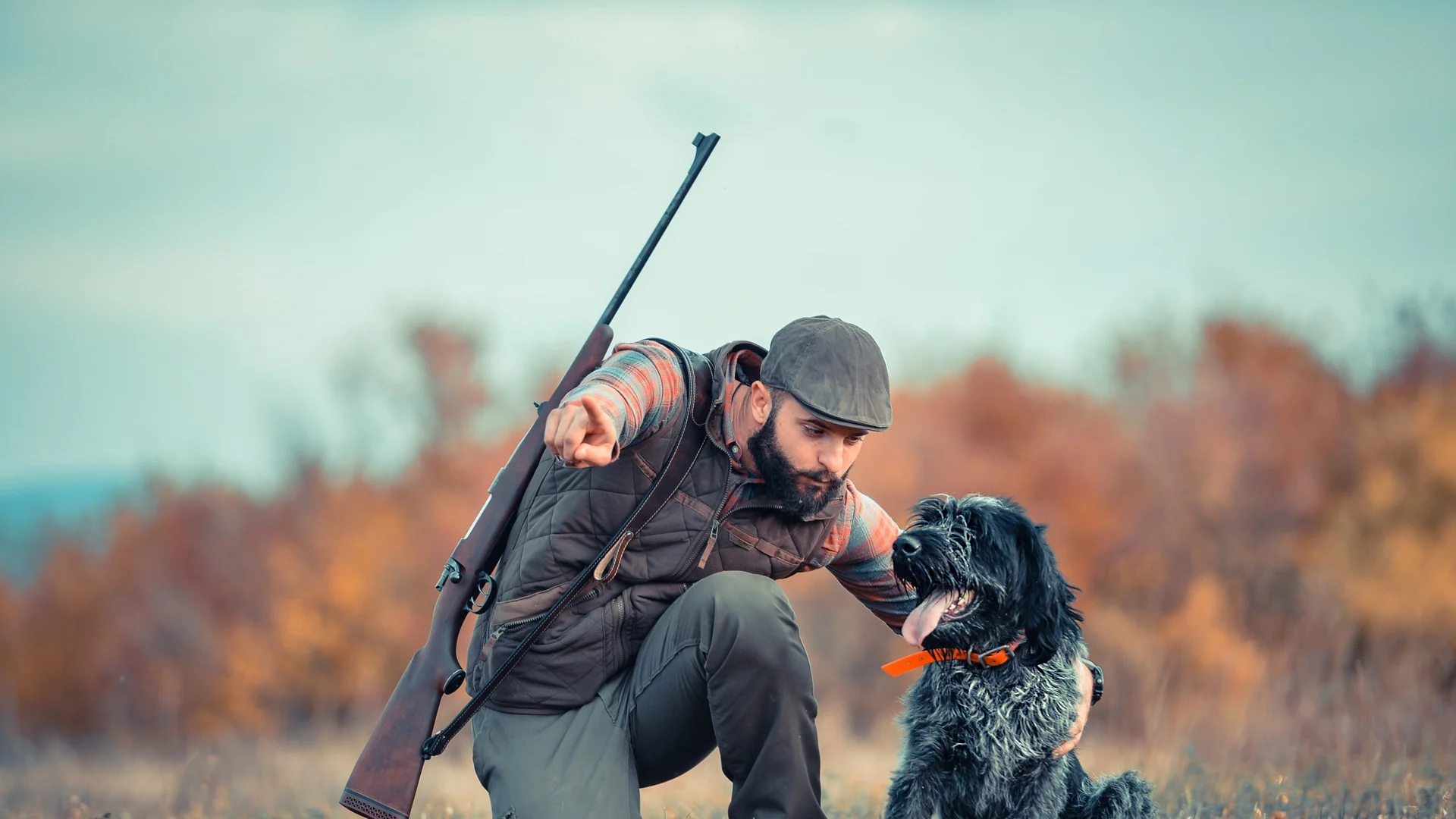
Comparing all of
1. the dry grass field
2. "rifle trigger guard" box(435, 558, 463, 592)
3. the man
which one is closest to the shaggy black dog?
the man

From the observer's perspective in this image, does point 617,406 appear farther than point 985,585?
No

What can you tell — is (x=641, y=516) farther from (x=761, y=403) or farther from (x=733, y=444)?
(x=761, y=403)

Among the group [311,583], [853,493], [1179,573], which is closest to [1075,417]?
[1179,573]

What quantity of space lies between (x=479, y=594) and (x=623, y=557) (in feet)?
1.64

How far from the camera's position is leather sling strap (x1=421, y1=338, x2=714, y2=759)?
3.42m

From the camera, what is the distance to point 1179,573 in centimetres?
1842

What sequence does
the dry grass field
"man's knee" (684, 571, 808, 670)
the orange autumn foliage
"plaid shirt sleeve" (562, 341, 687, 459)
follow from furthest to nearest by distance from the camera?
the orange autumn foliage → the dry grass field → "man's knee" (684, 571, 808, 670) → "plaid shirt sleeve" (562, 341, 687, 459)

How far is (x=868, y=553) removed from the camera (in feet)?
12.6

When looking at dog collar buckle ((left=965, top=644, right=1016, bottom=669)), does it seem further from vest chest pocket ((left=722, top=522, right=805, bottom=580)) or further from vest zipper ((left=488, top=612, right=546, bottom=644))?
vest zipper ((left=488, top=612, right=546, bottom=644))

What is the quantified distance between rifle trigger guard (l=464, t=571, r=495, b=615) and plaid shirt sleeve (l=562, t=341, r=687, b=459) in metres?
0.65

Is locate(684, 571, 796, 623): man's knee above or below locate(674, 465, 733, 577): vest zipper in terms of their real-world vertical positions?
below

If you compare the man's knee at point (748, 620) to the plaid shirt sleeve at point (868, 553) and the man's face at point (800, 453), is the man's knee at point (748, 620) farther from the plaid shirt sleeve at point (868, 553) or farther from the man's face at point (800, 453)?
the plaid shirt sleeve at point (868, 553)

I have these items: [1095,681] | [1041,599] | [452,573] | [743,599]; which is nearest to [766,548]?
[743,599]

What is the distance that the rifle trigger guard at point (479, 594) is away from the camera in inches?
143
